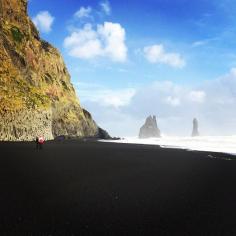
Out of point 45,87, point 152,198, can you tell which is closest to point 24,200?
point 152,198

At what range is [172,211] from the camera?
10.7 metres

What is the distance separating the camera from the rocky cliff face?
62.5 meters

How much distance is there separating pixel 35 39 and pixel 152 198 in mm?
91788

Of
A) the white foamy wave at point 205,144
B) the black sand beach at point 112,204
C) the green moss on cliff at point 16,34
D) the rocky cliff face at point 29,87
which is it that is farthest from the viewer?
the green moss on cliff at point 16,34

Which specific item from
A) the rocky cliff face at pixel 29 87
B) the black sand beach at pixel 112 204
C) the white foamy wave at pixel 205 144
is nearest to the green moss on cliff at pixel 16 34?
the rocky cliff face at pixel 29 87

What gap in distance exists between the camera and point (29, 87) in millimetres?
74312

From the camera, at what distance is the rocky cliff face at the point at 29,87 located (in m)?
62.5

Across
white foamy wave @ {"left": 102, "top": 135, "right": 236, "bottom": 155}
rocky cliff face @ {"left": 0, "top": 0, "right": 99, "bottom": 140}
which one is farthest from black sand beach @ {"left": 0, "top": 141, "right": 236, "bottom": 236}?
rocky cliff face @ {"left": 0, "top": 0, "right": 99, "bottom": 140}

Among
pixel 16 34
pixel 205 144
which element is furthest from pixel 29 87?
pixel 205 144

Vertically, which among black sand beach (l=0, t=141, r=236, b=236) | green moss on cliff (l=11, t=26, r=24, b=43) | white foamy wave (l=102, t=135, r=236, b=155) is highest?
green moss on cliff (l=11, t=26, r=24, b=43)

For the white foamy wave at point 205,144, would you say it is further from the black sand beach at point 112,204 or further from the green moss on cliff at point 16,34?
the green moss on cliff at point 16,34

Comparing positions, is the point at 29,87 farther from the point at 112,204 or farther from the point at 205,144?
the point at 112,204

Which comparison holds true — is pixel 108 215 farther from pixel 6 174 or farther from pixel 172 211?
pixel 6 174

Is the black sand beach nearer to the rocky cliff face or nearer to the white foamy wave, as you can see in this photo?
the white foamy wave
